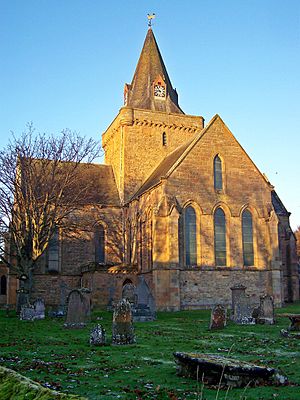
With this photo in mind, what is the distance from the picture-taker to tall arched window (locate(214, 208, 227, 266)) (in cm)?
3031

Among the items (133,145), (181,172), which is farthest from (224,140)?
(133,145)

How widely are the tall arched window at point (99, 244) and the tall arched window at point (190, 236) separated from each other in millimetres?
9153

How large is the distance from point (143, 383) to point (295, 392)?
2353 mm

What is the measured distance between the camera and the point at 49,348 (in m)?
11.7

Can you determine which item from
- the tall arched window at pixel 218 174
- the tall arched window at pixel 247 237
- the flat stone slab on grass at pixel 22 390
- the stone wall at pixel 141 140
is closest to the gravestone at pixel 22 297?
the stone wall at pixel 141 140

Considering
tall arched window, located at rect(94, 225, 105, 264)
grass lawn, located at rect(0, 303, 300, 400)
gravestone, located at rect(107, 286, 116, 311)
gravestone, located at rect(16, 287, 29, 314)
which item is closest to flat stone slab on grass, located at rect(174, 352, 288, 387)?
grass lawn, located at rect(0, 303, 300, 400)

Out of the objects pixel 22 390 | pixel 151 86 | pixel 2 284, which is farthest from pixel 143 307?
pixel 2 284

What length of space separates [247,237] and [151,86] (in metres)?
17.3

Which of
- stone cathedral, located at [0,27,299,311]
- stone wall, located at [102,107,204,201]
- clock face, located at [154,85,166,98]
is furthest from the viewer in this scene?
clock face, located at [154,85,166,98]

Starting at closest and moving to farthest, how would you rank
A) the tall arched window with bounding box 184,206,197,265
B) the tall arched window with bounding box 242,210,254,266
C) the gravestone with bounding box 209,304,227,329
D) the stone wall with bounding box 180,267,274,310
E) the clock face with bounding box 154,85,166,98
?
1. the gravestone with bounding box 209,304,227,329
2. the stone wall with bounding box 180,267,274,310
3. the tall arched window with bounding box 184,206,197,265
4. the tall arched window with bounding box 242,210,254,266
5. the clock face with bounding box 154,85,166,98

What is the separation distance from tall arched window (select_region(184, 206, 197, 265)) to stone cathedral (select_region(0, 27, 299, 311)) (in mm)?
68

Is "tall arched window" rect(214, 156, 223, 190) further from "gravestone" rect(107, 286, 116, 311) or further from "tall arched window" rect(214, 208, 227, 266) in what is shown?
"gravestone" rect(107, 286, 116, 311)

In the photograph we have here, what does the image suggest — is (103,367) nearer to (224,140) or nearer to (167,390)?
(167,390)

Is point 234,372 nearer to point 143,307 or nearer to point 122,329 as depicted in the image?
point 122,329
